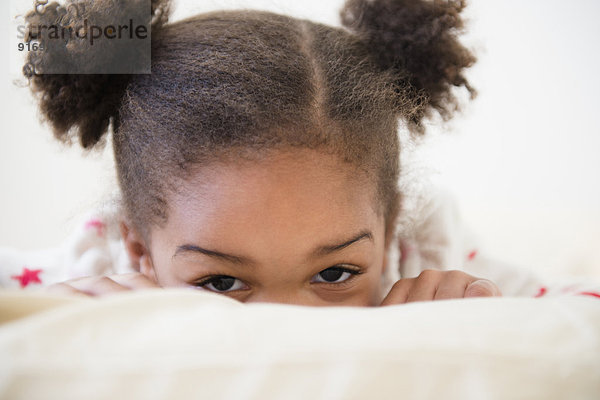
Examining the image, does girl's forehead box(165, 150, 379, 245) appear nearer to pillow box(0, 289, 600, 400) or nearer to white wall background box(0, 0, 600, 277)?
pillow box(0, 289, 600, 400)

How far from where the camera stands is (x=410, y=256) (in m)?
1.08

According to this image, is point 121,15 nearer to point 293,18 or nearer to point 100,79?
point 100,79

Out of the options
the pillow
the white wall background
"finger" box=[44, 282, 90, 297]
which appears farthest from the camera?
the white wall background

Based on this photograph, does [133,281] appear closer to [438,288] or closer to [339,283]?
[339,283]

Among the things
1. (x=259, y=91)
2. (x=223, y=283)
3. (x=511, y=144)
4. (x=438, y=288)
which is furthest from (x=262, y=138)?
(x=511, y=144)

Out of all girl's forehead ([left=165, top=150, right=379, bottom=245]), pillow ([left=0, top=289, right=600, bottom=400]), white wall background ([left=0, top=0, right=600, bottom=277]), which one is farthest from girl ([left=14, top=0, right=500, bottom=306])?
white wall background ([left=0, top=0, right=600, bottom=277])

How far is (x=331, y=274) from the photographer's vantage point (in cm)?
73

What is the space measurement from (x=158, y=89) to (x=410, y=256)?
59 centimetres

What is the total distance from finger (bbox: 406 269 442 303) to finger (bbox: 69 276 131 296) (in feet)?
1.19

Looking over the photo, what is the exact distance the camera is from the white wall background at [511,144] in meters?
1.59

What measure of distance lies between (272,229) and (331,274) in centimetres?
13

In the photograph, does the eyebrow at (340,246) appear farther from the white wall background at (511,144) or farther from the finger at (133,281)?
the white wall background at (511,144)

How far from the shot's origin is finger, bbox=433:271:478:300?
2.24ft

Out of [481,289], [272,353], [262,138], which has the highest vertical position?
[262,138]
